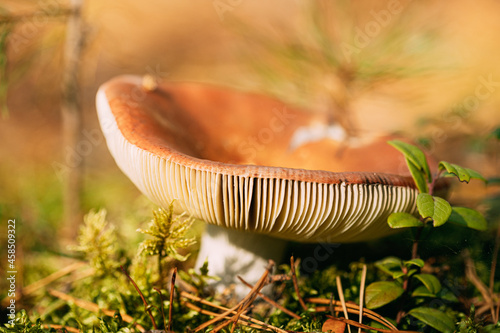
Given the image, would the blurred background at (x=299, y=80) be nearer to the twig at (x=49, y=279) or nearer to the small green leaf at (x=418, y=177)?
the twig at (x=49, y=279)

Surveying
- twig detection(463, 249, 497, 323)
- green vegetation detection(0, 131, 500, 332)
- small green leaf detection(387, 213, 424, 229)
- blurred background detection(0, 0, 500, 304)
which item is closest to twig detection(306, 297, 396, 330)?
green vegetation detection(0, 131, 500, 332)

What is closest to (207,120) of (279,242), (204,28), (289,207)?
(279,242)

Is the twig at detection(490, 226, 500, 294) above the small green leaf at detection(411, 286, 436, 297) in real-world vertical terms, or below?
above

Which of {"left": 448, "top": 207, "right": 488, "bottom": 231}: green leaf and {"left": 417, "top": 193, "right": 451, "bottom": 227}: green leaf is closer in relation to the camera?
{"left": 417, "top": 193, "right": 451, "bottom": 227}: green leaf

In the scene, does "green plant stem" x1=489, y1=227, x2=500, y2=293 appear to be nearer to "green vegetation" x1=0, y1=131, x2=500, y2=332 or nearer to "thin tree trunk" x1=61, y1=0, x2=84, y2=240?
"green vegetation" x1=0, y1=131, x2=500, y2=332

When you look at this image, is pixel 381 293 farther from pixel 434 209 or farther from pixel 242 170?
pixel 242 170

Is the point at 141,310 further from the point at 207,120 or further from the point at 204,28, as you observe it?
the point at 204,28

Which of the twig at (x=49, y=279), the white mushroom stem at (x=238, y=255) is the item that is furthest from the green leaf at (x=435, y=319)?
the twig at (x=49, y=279)

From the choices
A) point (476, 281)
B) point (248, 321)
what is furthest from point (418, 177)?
point (248, 321)

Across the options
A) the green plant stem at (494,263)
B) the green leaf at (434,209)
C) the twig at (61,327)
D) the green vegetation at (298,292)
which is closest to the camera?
the green leaf at (434,209)
